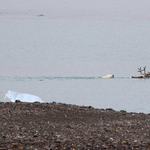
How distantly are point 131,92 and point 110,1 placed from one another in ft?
513

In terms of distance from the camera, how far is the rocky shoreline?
306 inches

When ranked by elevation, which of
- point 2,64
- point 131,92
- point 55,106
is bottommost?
point 55,106

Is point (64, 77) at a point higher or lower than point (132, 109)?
higher

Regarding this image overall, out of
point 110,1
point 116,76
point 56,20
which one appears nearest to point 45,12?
point 56,20

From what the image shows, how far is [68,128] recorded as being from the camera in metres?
8.94

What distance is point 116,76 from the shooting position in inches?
1012

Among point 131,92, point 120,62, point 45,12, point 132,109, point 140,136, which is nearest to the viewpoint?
point 140,136

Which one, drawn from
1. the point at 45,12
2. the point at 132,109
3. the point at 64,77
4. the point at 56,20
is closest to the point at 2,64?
the point at 64,77

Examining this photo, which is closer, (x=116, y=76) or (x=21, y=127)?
(x=21, y=127)

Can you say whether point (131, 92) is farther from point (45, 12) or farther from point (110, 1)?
point (110, 1)

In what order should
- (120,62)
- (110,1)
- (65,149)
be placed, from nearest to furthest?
(65,149) → (120,62) → (110,1)

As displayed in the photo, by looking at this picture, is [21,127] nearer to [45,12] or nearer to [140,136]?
[140,136]

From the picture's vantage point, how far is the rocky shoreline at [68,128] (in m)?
7.78

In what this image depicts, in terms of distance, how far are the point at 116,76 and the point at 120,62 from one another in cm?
771
